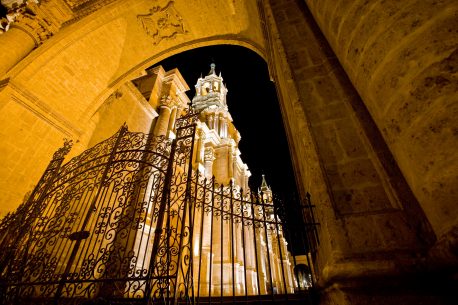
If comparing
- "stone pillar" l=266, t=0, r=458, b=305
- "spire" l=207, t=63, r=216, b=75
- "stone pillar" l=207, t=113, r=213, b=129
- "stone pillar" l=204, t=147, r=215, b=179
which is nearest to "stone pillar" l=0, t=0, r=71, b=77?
"stone pillar" l=266, t=0, r=458, b=305

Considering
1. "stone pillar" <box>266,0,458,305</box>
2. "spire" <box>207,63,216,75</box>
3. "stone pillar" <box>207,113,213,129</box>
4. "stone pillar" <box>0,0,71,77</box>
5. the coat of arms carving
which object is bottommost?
"stone pillar" <box>266,0,458,305</box>

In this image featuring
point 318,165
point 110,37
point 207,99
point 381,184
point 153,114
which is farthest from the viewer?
point 207,99

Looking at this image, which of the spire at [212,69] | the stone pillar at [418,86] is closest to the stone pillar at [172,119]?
the stone pillar at [418,86]

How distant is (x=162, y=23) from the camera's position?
7.54m

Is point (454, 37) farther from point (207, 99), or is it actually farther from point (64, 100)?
point (207, 99)

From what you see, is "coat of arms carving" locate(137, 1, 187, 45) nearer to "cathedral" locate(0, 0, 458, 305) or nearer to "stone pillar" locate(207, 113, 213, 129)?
"cathedral" locate(0, 0, 458, 305)

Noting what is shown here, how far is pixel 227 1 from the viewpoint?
6.33m

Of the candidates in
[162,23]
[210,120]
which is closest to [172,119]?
[162,23]

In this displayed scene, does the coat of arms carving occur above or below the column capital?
above

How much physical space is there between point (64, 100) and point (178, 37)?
4423mm

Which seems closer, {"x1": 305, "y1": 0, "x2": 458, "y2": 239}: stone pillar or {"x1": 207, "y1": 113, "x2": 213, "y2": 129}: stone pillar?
{"x1": 305, "y1": 0, "x2": 458, "y2": 239}: stone pillar

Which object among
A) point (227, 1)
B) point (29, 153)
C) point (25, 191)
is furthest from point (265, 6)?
point (25, 191)

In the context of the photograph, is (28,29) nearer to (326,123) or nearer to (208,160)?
(326,123)

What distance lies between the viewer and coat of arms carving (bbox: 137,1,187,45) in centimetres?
722
